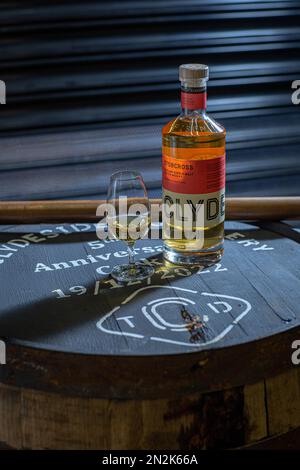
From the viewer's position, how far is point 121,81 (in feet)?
11.4

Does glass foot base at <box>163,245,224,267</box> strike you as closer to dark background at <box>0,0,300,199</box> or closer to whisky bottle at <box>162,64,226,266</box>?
whisky bottle at <box>162,64,226,266</box>

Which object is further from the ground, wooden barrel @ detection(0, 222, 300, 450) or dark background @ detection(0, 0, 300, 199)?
dark background @ detection(0, 0, 300, 199)

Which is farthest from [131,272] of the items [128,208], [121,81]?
[121,81]

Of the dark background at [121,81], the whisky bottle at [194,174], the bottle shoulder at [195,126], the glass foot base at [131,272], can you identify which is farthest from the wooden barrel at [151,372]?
the dark background at [121,81]

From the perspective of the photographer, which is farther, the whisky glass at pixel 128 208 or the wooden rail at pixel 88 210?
the wooden rail at pixel 88 210

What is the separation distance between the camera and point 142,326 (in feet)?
4.82

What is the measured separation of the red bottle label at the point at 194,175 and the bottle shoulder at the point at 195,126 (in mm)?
86

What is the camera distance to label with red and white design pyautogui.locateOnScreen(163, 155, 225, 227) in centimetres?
167

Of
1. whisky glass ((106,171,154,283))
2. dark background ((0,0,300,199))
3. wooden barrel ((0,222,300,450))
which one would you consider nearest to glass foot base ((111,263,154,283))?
whisky glass ((106,171,154,283))

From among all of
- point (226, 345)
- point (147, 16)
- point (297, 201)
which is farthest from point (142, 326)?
point (147, 16)

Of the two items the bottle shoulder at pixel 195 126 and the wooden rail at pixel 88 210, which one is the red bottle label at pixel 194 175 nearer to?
the bottle shoulder at pixel 195 126

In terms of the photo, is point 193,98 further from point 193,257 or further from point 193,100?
point 193,257

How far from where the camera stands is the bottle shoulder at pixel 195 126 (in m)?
1.75

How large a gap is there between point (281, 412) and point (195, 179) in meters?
0.62
